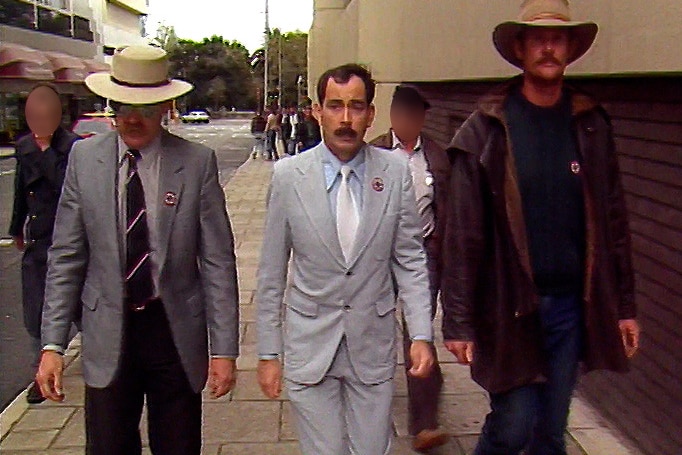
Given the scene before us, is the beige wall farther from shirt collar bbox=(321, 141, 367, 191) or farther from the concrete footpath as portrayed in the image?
the concrete footpath

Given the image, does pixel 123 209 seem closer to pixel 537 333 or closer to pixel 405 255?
Answer: pixel 405 255

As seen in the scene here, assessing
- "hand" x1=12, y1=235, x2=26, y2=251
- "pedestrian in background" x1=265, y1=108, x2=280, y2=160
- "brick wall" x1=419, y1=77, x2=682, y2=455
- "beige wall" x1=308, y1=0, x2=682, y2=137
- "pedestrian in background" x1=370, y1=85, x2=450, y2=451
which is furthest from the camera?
"pedestrian in background" x1=265, y1=108, x2=280, y2=160

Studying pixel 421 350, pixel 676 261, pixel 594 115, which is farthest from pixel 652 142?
pixel 421 350

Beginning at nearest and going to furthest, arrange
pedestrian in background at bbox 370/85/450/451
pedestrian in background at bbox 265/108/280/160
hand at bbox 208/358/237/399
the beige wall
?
hand at bbox 208/358/237/399, the beige wall, pedestrian in background at bbox 370/85/450/451, pedestrian in background at bbox 265/108/280/160

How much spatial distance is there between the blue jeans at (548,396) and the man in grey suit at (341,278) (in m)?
0.39

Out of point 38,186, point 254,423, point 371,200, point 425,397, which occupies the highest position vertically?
point 371,200

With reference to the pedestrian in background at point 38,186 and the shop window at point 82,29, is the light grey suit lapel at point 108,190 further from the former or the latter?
the shop window at point 82,29

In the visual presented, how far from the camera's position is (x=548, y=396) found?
343cm

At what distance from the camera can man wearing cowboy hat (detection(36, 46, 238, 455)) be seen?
3.28m

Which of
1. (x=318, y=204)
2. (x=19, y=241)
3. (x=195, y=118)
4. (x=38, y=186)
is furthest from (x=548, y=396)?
(x=195, y=118)

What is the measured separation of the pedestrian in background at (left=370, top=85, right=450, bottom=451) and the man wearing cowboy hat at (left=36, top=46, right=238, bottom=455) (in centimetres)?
154

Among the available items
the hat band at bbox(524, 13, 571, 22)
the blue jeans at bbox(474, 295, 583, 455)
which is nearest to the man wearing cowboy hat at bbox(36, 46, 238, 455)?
the blue jeans at bbox(474, 295, 583, 455)

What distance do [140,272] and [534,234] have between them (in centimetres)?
145

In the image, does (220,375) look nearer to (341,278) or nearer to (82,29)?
(341,278)
